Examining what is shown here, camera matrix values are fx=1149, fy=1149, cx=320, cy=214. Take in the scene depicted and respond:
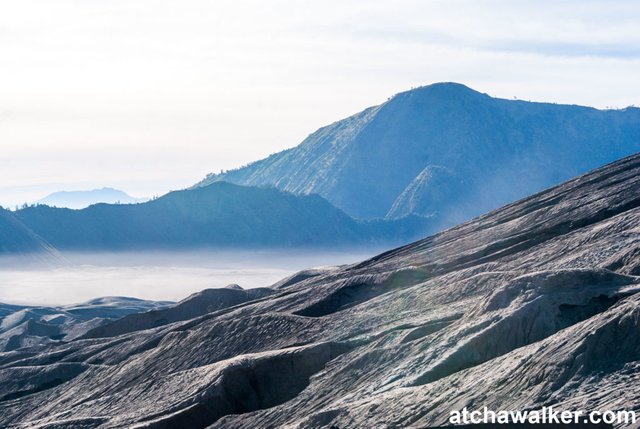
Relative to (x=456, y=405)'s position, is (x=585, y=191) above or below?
above

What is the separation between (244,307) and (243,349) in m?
21.7

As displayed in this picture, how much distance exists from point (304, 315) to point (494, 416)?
50695 mm

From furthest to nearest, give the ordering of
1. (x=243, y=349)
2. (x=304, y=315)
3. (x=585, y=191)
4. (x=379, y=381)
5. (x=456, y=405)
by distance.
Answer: (x=585, y=191) → (x=304, y=315) → (x=243, y=349) → (x=379, y=381) → (x=456, y=405)

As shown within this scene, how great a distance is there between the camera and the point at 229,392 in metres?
70.2

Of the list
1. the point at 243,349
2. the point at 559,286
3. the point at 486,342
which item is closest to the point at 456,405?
the point at 486,342

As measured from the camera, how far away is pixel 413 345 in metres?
65.2

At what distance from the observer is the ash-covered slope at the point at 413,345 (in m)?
48.5

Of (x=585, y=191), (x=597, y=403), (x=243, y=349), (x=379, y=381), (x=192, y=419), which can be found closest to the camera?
(x=597, y=403)

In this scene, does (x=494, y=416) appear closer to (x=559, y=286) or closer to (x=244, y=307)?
(x=559, y=286)

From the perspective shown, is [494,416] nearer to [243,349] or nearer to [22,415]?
[243,349]

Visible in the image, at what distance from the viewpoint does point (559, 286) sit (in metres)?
58.2

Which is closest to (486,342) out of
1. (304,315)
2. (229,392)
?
(229,392)

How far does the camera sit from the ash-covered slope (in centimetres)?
4850

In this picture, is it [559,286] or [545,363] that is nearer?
[545,363]
